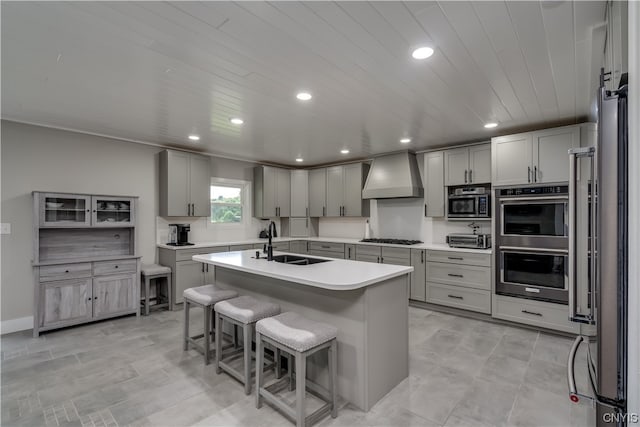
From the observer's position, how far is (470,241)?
4.32 metres

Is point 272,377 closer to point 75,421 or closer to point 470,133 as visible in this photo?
point 75,421

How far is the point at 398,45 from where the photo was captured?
79.3 inches

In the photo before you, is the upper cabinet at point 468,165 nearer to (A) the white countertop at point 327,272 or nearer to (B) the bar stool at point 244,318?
(A) the white countertop at point 327,272

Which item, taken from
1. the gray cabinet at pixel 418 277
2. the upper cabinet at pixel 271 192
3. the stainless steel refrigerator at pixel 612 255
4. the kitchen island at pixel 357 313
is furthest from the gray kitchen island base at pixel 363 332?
the upper cabinet at pixel 271 192

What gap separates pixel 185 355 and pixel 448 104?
11.8 feet

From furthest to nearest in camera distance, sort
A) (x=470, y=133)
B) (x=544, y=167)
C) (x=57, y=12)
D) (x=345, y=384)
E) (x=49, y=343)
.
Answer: (x=470, y=133), (x=544, y=167), (x=49, y=343), (x=345, y=384), (x=57, y=12)

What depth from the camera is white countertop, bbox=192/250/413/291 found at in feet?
6.82

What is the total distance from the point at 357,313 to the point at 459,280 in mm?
2617

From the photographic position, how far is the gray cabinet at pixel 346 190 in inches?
230

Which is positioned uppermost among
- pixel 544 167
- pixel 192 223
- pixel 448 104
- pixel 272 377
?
pixel 448 104

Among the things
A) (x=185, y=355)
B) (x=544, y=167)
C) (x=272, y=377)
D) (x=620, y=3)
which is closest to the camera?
(x=620, y=3)

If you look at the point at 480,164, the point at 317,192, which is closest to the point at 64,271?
the point at 317,192

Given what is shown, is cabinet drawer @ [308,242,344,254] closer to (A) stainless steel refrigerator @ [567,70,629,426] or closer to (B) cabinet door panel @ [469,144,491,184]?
(B) cabinet door panel @ [469,144,491,184]
